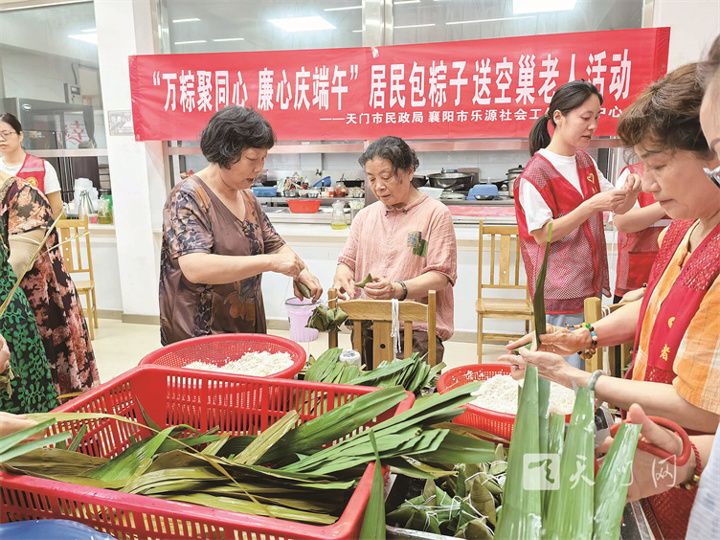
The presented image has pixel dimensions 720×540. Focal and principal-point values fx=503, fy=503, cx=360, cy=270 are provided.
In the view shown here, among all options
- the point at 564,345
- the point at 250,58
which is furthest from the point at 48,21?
the point at 564,345

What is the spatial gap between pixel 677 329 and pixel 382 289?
1.24 m

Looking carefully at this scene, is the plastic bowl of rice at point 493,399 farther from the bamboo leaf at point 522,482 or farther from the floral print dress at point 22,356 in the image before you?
the floral print dress at point 22,356

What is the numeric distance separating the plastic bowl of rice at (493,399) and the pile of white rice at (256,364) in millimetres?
463

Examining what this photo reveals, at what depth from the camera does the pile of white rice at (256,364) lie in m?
1.41

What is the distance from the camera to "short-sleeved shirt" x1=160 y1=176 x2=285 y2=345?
1791 millimetres

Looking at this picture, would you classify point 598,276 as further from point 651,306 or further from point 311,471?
point 311,471

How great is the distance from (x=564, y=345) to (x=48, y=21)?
5766 millimetres

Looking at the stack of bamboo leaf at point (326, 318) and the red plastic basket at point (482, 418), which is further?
the stack of bamboo leaf at point (326, 318)

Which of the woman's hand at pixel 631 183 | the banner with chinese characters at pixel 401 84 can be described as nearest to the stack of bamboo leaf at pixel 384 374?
the woman's hand at pixel 631 183

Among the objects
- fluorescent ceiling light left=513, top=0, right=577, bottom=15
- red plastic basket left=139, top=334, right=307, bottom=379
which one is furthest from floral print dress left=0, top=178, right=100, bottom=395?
fluorescent ceiling light left=513, top=0, right=577, bottom=15

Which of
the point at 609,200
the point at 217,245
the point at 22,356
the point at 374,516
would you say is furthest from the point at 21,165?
the point at 374,516

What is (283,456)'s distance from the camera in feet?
3.05

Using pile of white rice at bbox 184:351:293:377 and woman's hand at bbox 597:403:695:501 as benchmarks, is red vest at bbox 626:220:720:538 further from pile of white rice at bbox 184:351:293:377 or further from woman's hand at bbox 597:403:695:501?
pile of white rice at bbox 184:351:293:377

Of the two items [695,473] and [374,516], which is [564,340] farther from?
[374,516]
